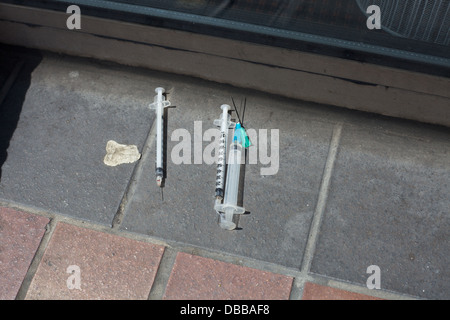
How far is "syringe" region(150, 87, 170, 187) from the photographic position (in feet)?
8.30

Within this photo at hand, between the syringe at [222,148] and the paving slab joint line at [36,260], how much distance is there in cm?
73

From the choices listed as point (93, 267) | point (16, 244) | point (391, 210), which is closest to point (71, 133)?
point (16, 244)

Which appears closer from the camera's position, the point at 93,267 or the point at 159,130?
the point at 93,267

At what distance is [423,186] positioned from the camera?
2.50 meters

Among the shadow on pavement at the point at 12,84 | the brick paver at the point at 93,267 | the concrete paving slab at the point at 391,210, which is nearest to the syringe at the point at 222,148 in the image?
the brick paver at the point at 93,267

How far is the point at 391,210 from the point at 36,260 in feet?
4.99

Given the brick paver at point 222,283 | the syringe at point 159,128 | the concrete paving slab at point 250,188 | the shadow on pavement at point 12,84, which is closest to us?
the brick paver at point 222,283

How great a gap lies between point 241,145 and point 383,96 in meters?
0.68

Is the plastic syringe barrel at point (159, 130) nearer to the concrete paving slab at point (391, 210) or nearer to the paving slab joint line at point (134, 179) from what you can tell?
the paving slab joint line at point (134, 179)

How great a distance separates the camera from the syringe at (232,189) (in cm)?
243

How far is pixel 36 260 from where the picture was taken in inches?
94.3

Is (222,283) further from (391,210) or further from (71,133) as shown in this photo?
(71,133)

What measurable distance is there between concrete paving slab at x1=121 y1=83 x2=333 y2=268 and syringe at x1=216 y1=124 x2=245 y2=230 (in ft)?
0.12
